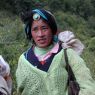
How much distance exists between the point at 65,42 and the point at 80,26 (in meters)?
27.0

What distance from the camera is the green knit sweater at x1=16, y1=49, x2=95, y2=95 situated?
286cm

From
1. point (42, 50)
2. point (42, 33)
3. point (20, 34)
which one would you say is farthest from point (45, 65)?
point (20, 34)

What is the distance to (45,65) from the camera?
296cm

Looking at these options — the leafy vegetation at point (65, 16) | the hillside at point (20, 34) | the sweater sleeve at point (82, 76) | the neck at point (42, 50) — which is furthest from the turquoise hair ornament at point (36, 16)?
the leafy vegetation at point (65, 16)

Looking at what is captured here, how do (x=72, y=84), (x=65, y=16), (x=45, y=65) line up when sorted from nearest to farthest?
1. (x=72, y=84)
2. (x=45, y=65)
3. (x=65, y=16)

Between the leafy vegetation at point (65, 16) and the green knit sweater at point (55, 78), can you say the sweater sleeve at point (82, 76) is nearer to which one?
the green knit sweater at point (55, 78)

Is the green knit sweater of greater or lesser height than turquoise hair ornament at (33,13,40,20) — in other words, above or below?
below

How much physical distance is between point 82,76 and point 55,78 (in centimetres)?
18

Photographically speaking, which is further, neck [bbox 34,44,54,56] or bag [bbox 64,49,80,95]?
neck [bbox 34,44,54,56]

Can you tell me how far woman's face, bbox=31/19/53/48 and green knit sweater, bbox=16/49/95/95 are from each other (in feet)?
0.42

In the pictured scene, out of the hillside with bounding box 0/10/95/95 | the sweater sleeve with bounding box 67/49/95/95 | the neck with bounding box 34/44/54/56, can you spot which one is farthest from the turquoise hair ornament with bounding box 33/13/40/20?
the hillside with bounding box 0/10/95/95

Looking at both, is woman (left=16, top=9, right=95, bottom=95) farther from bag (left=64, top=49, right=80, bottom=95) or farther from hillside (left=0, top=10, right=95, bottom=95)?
hillside (left=0, top=10, right=95, bottom=95)

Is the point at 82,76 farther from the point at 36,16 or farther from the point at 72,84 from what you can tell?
the point at 36,16

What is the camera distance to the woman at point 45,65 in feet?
9.45
